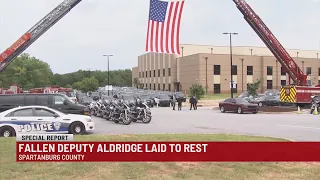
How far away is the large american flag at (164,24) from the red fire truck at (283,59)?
22.7 meters

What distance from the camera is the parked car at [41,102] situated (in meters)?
17.9

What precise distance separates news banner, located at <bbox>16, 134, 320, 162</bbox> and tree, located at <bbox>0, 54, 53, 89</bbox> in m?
92.9

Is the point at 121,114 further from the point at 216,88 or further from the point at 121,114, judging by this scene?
the point at 216,88

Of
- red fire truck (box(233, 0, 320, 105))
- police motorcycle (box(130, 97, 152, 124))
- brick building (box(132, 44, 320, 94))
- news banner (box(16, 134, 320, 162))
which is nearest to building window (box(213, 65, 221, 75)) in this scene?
brick building (box(132, 44, 320, 94))

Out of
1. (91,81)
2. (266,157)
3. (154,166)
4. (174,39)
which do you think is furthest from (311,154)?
(91,81)

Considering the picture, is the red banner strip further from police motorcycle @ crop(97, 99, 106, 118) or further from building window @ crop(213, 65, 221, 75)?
building window @ crop(213, 65, 221, 75)

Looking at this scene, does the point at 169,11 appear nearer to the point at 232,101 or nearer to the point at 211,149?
the point at 211,149

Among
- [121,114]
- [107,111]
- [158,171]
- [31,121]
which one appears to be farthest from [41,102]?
[158,171]

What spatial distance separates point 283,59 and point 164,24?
26246 mm

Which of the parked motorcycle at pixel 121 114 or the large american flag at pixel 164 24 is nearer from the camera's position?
the large american flag at pixel 164 24

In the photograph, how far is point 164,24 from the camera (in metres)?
10.6

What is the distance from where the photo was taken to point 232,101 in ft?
105

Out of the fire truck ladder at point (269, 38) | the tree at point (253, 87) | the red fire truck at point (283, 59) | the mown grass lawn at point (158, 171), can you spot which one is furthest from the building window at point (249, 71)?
the mown grass lawn at point (158, 171)

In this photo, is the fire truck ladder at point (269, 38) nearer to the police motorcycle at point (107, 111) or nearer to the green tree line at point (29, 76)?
the police motorcycle at point (107, 111)
